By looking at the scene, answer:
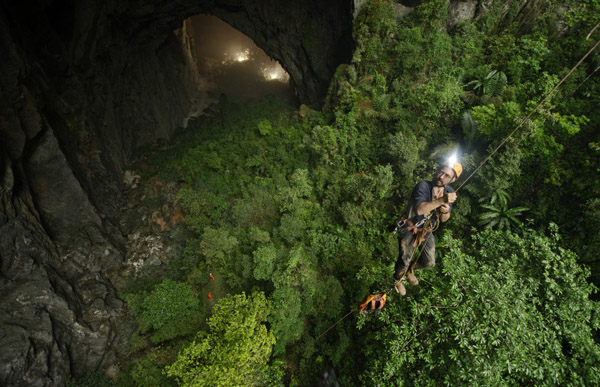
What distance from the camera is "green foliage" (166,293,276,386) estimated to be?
20.3 ft

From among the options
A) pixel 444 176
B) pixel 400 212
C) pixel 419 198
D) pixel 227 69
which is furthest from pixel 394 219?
pixel 227 69

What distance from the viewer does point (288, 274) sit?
845 centimetres

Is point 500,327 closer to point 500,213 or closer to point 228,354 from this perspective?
point 228,354

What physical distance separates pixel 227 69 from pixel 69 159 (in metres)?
18.9

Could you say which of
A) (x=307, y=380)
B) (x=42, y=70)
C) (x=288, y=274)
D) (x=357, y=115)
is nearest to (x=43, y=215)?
(x=42, y=70)

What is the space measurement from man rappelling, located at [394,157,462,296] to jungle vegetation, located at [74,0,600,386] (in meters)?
1.55

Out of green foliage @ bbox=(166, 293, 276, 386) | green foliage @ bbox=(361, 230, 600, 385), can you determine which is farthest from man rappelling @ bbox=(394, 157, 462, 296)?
green foliage @ bbox=(166, 293, 276, 386)

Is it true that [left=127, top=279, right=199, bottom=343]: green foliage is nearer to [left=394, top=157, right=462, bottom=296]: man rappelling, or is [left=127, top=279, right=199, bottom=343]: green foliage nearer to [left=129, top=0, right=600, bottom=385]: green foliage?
[left=129, top=0, right=600, bottom=385]: green foliage

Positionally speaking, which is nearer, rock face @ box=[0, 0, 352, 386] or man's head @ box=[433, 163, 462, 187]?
man's head @ box=[433, 163, 462, 187]

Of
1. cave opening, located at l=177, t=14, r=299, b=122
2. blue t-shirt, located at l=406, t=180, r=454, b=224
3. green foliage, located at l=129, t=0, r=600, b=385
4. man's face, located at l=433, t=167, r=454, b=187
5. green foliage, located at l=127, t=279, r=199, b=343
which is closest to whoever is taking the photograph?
man's face, located at l=433, t=167, r=454, b=187

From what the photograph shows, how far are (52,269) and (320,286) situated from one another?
9095mm

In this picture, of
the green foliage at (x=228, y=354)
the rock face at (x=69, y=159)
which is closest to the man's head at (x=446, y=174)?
the green foliage at (x=228, y=354)

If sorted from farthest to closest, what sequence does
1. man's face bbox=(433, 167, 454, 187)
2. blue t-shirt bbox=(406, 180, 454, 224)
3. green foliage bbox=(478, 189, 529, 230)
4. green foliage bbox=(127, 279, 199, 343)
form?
green foliage bbox=(478, 189, 529, 230)
green foliage bbox=(127, 279, 199, 343)
blue t-shirt bbox=(406, 180, 454, 224)
man's face bbox=(433, 167, 454, 187)

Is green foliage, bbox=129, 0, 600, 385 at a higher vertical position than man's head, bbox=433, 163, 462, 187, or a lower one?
lower
